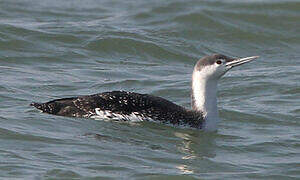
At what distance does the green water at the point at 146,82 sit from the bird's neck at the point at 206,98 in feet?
0.84

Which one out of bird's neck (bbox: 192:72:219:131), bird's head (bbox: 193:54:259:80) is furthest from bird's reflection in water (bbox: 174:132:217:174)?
bird's head (bbox: 193:54:259:80)

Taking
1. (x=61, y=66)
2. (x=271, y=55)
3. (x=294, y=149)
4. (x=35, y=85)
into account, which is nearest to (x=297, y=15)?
(x=271, y=55)

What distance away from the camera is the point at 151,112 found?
12.1m

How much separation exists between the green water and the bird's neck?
0.84 ft

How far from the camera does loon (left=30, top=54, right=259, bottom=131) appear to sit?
12125 mm

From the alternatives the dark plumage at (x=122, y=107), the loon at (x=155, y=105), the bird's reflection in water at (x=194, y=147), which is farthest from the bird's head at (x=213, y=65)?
the bird's reflection in water at (x=194, y=147)

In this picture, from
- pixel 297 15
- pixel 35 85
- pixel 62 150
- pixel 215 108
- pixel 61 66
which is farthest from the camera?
pixel 297 15

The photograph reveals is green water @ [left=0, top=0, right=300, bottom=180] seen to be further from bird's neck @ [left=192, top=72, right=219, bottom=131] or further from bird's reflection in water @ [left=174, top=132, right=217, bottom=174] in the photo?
bird's neck @ [left=192, top=72, right=219, bottom=131]

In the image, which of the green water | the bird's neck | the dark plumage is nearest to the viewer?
the green water

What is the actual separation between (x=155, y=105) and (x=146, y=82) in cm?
325

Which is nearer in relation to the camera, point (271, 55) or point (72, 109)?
point (72, 109)

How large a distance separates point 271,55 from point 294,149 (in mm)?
6820

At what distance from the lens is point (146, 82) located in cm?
1541

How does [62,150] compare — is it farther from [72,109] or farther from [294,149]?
[294,149]
